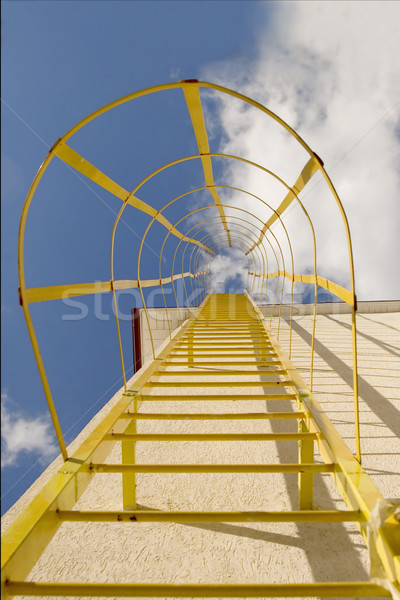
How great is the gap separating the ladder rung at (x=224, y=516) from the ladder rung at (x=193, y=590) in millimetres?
227

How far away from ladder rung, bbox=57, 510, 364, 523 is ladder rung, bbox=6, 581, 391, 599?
227 mm

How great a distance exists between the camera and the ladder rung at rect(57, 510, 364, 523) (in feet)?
4.41

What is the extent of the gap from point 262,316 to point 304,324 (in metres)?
2.65

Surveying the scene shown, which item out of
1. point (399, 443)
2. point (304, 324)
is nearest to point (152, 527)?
point (399, 443)

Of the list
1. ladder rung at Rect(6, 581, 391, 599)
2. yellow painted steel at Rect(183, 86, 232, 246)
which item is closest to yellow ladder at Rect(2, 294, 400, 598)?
ladder rung at Rect(6, 581, 391, 599)

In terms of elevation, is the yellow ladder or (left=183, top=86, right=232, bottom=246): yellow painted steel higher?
(left=183, top=86, right=232, bottom=246): yellow painted steel

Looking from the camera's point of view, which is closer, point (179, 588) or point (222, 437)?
point (179, 588)

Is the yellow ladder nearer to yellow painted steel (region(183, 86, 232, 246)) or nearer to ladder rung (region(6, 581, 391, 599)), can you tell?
ladder rung (region(6, 581, 391, 599))

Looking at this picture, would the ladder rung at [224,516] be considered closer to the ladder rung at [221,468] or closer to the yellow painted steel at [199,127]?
the ladder rung at [221,468]

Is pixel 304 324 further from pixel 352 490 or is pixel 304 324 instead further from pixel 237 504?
pixel 352 490

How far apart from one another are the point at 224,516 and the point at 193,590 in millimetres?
266

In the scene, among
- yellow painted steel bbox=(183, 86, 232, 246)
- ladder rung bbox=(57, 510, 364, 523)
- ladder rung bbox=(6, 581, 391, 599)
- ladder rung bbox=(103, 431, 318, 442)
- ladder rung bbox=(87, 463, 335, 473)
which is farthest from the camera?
yellow painted steel bbox=(183, 86, 232, 246)

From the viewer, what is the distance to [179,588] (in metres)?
1.11

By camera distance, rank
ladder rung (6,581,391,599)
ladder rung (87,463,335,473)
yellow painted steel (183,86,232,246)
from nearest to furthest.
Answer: ladder rung (6,581,391,599)
ladder rung (87,463,335,473)
yellow painted steel (183,86,232,246)
